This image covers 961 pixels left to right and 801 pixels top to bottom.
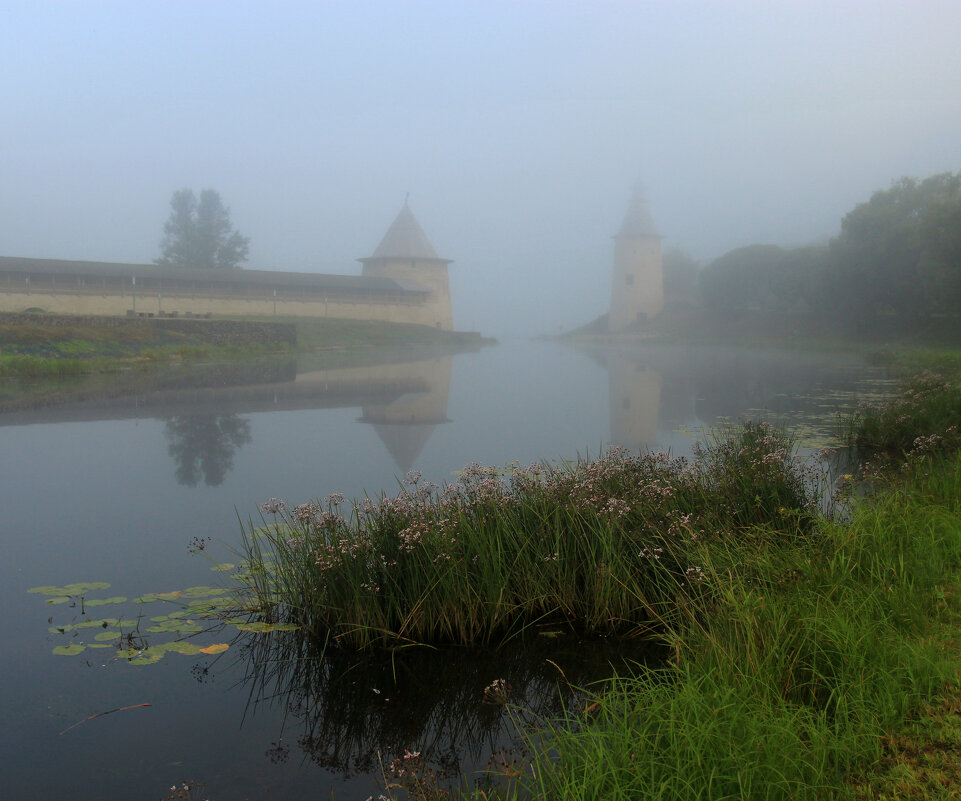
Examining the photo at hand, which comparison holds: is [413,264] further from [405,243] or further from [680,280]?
[680,280]

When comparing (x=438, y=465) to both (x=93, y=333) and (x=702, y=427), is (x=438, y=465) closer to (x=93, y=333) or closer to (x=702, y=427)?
(x=702, y=427)

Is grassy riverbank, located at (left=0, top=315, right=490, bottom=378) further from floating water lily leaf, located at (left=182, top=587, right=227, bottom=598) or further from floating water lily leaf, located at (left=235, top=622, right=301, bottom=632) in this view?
floating water lily leaf, located at (left=235, top=622, right=301, bottom=632)

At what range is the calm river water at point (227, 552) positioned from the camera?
2947mm

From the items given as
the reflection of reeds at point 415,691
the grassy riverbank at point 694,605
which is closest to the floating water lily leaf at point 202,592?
the grassy riverbank at point 694,605

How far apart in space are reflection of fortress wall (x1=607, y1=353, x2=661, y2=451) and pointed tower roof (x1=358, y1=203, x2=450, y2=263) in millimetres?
32037

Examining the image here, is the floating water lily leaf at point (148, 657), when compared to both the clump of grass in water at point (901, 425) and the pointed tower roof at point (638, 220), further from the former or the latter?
the pointed tower roof at point (638, 220)

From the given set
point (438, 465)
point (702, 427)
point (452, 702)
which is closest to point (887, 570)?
point (452, 702)

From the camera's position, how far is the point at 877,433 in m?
8.42

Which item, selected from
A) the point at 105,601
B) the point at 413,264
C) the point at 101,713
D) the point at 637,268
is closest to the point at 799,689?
the point at 101,713

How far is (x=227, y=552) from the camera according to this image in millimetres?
5152

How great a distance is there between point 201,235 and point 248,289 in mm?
24898

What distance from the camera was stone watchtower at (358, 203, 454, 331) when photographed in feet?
170

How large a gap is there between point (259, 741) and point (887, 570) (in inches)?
107

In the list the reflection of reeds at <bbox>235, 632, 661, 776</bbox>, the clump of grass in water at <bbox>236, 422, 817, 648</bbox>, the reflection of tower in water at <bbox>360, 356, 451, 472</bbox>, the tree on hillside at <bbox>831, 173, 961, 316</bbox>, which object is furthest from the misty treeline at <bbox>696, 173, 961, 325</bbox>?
the reflection of reeds at <bbox>235, 632, 661, 776</bbox>
